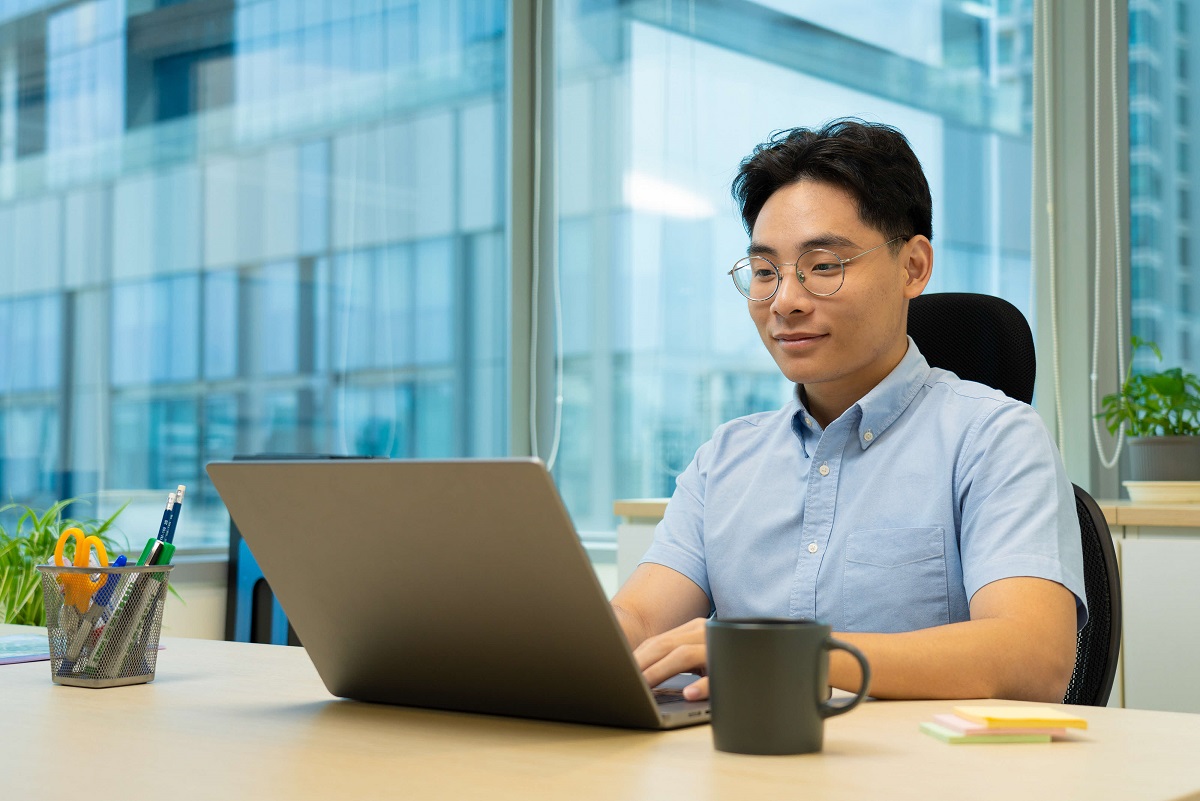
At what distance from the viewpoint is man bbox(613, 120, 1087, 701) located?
1377 millimetres

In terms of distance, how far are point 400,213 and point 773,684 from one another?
3.28m

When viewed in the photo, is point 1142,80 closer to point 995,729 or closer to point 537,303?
point 537,303

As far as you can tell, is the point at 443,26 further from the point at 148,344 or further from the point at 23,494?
the point at 23,494

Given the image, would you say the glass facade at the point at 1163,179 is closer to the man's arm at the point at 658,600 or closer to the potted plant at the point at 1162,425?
the potted plant at the point at 1162,425

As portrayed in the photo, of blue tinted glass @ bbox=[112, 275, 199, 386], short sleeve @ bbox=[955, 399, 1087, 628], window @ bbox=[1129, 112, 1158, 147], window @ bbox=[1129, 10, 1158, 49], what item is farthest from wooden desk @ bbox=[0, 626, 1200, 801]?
window @ bbox=[1129, 10, 1158, 49]

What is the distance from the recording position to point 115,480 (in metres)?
3.21

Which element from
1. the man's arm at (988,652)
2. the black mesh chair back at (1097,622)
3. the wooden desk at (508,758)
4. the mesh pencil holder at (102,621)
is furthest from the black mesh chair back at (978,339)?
the mesh pencil holder at (102,621)

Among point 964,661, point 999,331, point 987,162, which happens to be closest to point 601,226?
point 987,162

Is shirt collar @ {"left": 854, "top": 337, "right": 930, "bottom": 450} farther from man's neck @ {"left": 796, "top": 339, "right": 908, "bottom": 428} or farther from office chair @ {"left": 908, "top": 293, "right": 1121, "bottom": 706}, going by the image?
office chair @ {"left": 908, "top": 293, "right": 1121, "bottom": 706}

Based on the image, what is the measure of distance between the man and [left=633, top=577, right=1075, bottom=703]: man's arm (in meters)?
0.02

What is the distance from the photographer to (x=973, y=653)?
113 centimetres

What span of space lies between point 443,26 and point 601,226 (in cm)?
81

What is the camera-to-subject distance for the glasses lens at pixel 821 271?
60.1 inches

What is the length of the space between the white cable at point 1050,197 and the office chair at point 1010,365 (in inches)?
60.2
